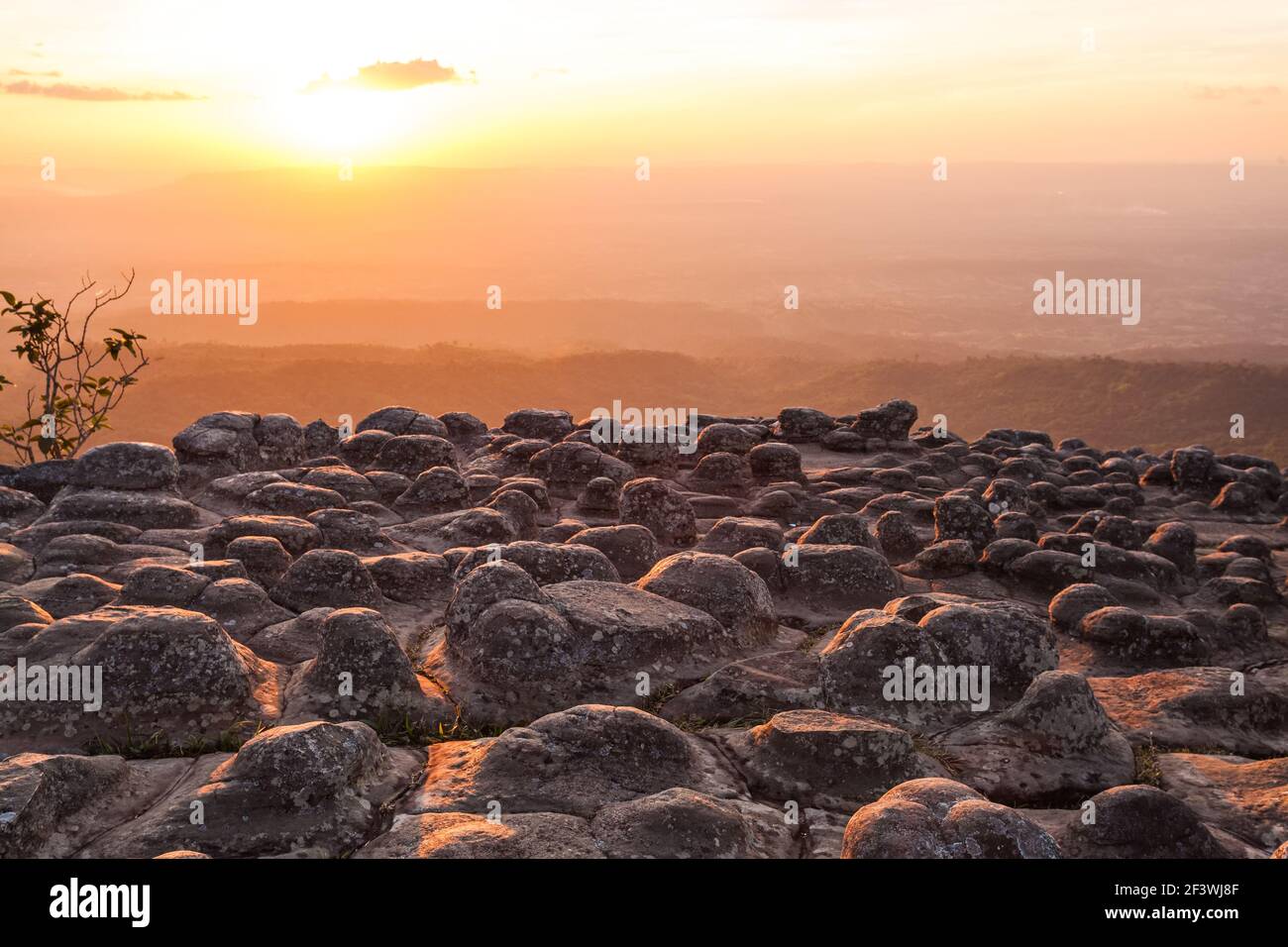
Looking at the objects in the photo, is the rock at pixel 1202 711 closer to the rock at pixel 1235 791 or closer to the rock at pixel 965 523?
the rock at pixel 1235 791

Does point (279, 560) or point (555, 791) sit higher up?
point (279, 560)

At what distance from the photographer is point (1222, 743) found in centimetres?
886

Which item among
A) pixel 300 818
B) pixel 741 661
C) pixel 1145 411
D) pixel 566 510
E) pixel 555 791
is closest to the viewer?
pixel 300 818

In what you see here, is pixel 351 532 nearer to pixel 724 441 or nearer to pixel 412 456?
pixel 412 456

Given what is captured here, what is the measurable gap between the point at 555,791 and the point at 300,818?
5.06 feet

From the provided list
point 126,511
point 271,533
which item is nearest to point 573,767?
point 271,533

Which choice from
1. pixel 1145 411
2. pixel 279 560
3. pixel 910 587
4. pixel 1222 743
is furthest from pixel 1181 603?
pixel 1145 411

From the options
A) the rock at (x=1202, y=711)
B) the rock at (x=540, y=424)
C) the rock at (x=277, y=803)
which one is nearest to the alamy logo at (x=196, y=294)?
the rock at (x=540, y=424)

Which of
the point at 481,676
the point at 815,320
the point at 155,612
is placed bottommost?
the point at 481,676

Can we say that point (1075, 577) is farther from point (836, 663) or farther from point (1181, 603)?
point (836, 663)

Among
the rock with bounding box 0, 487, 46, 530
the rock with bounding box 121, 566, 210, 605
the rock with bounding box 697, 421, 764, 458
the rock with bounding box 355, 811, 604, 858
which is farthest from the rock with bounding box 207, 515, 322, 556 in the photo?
the rock with bounding box 697, 421, 764, 458
